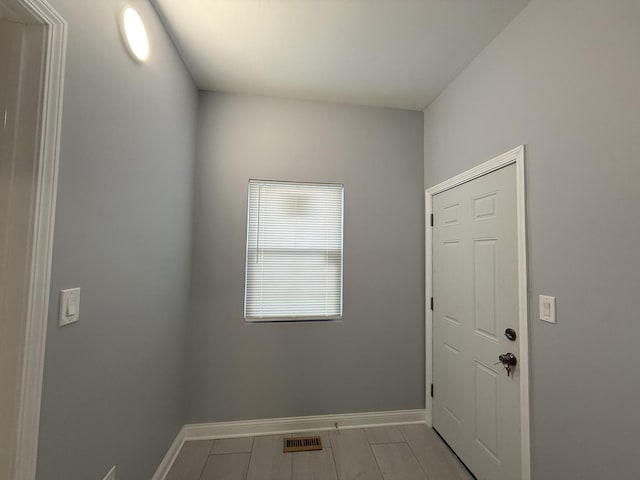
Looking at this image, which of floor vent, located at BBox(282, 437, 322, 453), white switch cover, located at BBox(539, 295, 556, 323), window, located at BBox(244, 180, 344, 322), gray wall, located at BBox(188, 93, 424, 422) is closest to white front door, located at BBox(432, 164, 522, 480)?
white switch cover, located at BBox(539, 295, 556, 323)

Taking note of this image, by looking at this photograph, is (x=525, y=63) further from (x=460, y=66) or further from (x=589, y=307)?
(x=589, y=307)

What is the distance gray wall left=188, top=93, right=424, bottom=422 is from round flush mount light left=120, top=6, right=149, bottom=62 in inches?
32.2

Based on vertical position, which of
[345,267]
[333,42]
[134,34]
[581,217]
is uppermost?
[333,42]

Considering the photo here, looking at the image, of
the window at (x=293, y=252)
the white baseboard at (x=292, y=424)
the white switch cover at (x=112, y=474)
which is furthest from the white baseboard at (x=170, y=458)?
the window at (x=293, y=252)

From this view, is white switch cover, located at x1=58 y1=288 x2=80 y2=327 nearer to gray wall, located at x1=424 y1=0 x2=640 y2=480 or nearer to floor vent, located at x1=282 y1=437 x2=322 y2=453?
floor vent, located at x1=282 y1=437 x2=322 y2=453

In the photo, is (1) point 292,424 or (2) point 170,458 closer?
(2) point 170,458

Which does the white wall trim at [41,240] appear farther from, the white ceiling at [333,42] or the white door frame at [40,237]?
the white ceiling at [333,42]

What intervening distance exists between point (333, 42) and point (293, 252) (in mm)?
1530

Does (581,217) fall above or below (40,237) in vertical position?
above

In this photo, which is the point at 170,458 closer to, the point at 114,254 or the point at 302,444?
the point at 302,444

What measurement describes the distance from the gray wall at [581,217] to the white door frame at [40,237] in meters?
1.97

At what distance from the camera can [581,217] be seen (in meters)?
1.11

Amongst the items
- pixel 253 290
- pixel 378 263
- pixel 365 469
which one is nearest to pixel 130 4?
pixel 253 290

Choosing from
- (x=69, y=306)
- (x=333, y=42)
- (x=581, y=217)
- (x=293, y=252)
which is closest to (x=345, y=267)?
(x=293, y=252)
